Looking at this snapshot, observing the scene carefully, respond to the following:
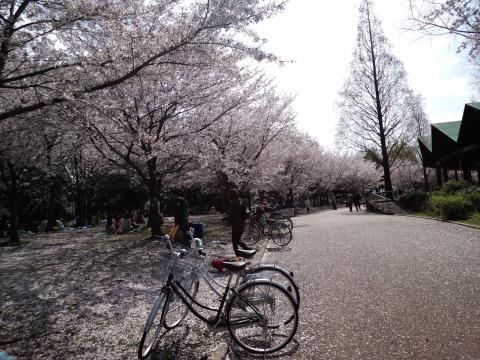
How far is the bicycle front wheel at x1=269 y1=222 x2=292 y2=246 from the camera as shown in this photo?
10750mm

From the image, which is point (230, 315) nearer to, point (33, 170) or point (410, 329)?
point (410, 329)

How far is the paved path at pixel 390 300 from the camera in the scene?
3.54 meters

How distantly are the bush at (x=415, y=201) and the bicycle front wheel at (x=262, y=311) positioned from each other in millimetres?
18239

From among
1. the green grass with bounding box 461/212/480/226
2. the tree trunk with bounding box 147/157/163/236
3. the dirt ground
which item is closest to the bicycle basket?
the dirt ground

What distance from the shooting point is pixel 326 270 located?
694cm

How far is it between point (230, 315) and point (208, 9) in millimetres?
5147

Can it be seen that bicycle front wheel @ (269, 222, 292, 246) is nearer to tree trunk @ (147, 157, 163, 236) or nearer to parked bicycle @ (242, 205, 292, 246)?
parked bicycle @ (242, 205, 292, 246)

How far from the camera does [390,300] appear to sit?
4855 millimetres

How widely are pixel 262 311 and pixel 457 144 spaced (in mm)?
22930

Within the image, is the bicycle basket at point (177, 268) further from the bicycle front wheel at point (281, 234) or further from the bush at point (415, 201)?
the bush at point (415, 201)

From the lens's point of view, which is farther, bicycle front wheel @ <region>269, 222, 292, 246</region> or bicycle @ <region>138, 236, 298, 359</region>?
bicycle front wheel @ <region>269, 222, 292, 246</region>

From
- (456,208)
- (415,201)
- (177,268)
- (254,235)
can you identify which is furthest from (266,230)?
(415,201)

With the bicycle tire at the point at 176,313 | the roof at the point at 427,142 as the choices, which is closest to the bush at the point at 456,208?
the bicycle tire at the point at 176,313

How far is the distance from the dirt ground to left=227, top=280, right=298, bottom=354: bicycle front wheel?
1.34 feet
